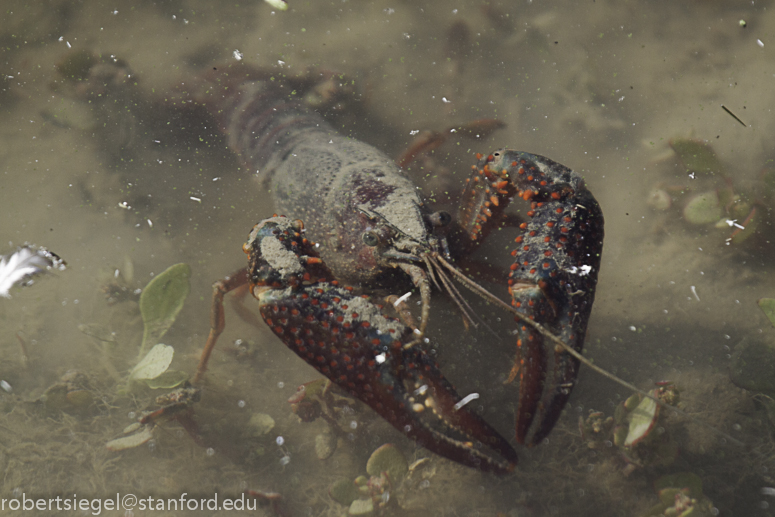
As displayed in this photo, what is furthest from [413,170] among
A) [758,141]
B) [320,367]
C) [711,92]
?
[758,141]

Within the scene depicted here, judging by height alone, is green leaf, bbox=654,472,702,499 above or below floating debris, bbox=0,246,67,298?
below

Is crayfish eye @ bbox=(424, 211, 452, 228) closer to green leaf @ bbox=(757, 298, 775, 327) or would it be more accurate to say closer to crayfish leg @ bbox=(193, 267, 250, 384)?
crayfish leg @ bbox=(193, 267, 250, 384)

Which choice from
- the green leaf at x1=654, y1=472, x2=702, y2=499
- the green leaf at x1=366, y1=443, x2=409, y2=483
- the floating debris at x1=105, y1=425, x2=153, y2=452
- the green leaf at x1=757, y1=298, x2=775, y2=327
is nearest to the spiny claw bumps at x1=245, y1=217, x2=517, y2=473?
the green leaf at x1=366, y1=443, x2=409, y2=483

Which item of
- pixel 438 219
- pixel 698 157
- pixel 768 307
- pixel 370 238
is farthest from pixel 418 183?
pixel 768 307

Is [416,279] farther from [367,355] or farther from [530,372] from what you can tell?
[530,372]

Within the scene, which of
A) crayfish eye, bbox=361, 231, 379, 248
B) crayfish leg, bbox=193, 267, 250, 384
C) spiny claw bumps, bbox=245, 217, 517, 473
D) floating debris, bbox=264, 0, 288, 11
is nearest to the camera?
spiny claw bumps, bbox=245, 217, 517, 473

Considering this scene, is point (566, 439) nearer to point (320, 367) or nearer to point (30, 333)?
point (320, 367)
